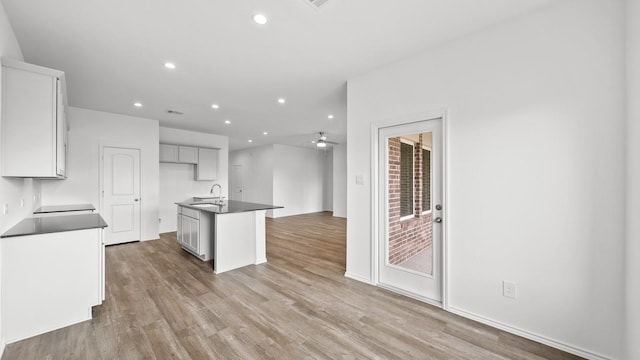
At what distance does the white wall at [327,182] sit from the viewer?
34.2 feet

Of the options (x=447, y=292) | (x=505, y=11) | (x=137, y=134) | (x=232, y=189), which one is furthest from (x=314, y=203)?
(x=505, y=11)

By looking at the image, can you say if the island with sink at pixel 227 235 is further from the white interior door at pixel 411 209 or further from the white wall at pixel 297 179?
the white wall at pixel 297 179

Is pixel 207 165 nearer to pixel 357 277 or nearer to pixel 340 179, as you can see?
pixel 340 179

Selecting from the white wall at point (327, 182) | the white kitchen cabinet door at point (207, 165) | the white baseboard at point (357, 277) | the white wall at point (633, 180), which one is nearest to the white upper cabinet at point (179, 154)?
the white kitchen cabinet door at point (207, 165)

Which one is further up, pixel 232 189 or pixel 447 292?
pixel 232 189

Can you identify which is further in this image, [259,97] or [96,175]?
[96,175]

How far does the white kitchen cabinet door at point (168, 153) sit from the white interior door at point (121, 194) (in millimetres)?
635

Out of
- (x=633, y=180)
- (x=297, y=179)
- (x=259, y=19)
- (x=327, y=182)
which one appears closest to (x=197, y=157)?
(x=297, y=179)

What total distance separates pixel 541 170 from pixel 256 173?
863cm

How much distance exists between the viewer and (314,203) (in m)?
10.2

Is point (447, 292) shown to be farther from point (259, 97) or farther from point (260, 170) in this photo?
point (260, 170)

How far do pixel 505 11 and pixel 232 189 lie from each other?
10.3 m

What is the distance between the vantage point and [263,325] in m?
2.27

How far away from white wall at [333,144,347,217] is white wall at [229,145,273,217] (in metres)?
2.27
